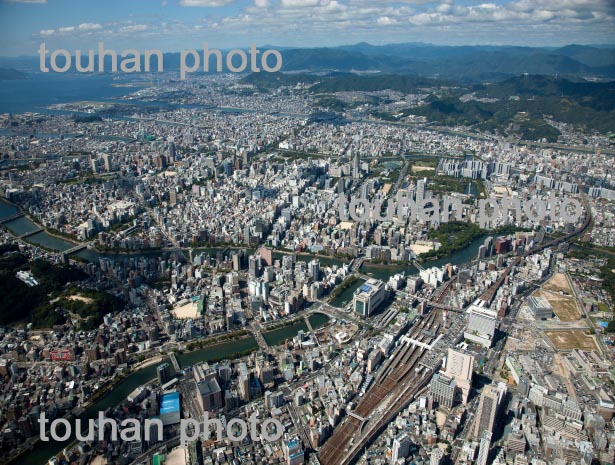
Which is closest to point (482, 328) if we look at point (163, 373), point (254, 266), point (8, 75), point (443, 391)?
point (443, 391)

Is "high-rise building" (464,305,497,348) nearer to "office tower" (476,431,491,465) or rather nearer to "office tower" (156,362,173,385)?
"office tower" (476,431,491,465)

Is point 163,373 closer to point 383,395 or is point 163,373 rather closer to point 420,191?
point 383,395

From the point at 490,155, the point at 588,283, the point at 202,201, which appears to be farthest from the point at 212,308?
the point at 490,155

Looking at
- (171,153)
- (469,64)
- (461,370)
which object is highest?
(469,64)

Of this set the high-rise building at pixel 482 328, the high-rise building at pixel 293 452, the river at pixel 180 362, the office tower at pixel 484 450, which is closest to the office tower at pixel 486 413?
the office tower at pixel 484 450

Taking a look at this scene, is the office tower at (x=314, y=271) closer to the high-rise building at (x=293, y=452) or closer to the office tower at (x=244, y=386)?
A: the office tower at (x=244, y=386)

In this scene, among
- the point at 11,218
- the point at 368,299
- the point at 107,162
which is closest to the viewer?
the point at 368,299
